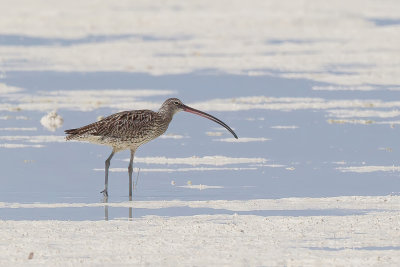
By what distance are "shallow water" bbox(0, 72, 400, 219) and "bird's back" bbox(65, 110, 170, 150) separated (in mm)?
484

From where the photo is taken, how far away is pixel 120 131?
13789 mm

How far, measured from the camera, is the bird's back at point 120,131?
45.3ft

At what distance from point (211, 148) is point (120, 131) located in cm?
300

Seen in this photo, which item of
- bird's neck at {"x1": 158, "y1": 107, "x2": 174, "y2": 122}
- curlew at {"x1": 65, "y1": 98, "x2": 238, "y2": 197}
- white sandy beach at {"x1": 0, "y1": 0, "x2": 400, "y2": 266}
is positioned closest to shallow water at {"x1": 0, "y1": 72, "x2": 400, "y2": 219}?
white sandy beach at {"x1": 0, "y1": 0, "x2": 400, "y2": 266}

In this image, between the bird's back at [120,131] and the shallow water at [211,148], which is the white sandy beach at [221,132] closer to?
the shallow water at [211,148]

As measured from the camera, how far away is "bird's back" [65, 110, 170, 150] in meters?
13.8

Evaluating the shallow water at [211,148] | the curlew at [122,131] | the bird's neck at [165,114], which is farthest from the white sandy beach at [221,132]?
the bird's neck at [165,114]

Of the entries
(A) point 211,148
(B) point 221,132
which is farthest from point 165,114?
(B) point 221,132

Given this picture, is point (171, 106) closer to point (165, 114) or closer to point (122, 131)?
point (165, 114)

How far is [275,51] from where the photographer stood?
30.5 meters

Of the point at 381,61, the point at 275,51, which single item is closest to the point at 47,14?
the point at 275,51

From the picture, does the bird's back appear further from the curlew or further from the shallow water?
the shallow water

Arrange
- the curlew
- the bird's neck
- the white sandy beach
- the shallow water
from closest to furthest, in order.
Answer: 1. the white sandy beach
2. the shallow water
3. the curlew
4. the bird's neck

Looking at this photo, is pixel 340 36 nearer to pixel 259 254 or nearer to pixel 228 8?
pixel 228 8
